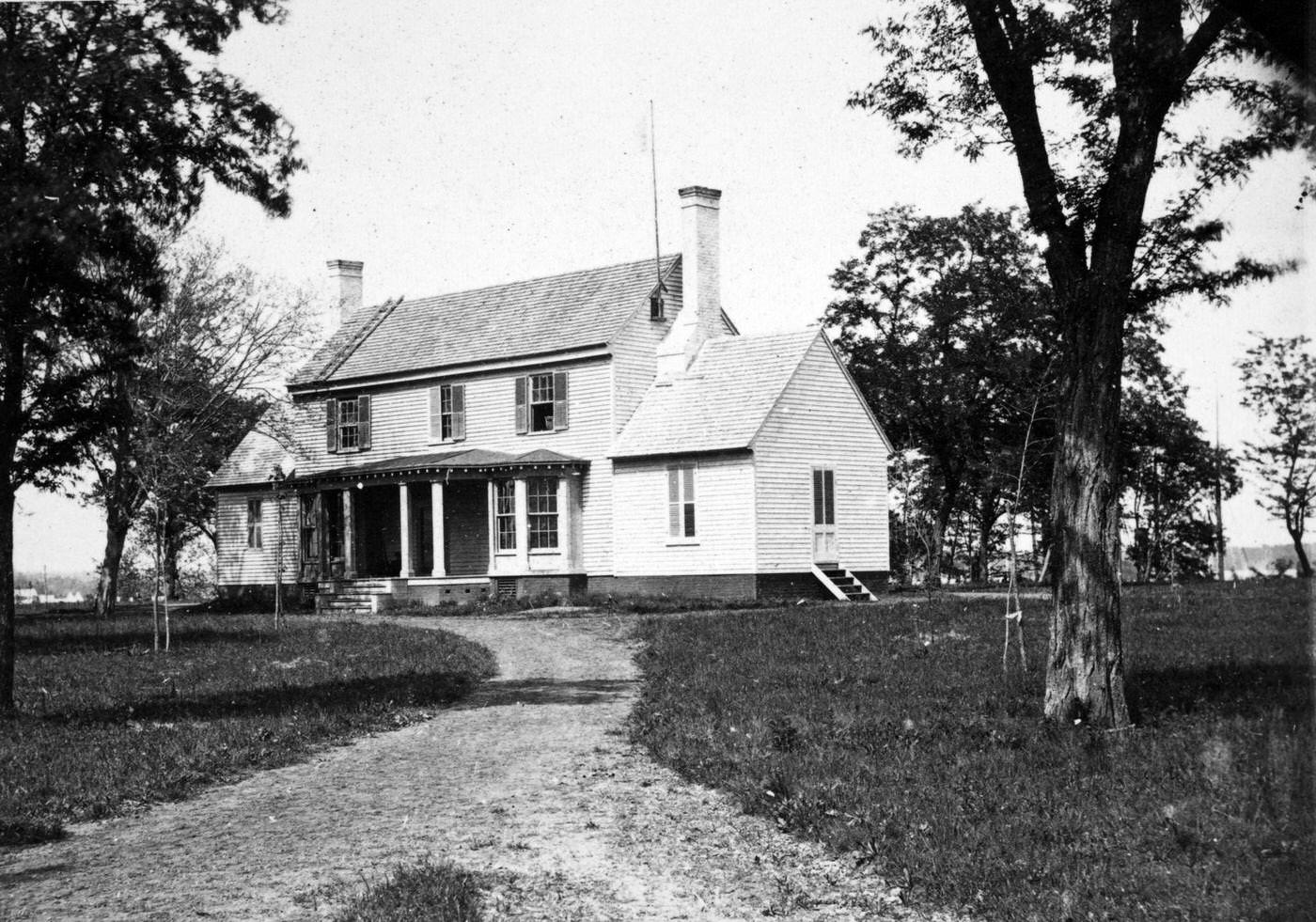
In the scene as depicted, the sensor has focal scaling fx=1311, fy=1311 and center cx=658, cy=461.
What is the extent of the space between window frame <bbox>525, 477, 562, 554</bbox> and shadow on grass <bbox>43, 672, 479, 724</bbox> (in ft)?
53.6

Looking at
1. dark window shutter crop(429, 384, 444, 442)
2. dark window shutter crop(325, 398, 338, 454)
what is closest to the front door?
dark window shutter crop(429, 384, 444, 442)

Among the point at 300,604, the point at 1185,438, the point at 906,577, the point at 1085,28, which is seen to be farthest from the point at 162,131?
the point at 906,577

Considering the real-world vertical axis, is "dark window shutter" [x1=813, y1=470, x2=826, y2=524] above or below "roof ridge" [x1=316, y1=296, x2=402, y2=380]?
below

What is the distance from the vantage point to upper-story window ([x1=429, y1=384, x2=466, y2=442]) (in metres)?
35.8

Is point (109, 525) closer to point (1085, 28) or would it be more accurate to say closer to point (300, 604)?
point (300, 604)

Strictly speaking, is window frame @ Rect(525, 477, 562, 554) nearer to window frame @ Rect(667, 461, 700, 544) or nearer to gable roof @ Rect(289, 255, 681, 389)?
window frame @ Rect(667, 461, 700, 544)

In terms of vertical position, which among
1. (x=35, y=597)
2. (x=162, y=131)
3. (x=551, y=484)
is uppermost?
(x=162, y=131)

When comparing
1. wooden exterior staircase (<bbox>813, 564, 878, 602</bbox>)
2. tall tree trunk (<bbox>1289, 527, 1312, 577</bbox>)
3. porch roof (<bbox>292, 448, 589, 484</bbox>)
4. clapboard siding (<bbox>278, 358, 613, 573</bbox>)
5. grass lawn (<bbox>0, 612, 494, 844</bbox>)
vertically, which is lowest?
grass lawn (<bbox>0, 612, 494, 844</bbox>)

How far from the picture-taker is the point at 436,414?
3619cm

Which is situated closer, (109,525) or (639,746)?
(639,746)

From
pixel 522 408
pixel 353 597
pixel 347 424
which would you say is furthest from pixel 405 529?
pixel 347 424

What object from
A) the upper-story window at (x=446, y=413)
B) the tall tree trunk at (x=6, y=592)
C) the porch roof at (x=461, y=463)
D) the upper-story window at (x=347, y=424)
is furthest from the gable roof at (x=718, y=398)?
the tall tree trunk at (x=6, y=592)

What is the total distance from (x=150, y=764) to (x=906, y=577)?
121ft

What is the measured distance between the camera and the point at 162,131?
42.0 feet
